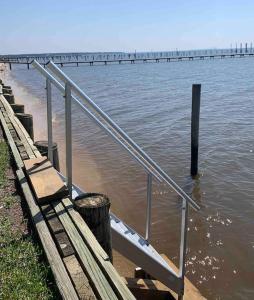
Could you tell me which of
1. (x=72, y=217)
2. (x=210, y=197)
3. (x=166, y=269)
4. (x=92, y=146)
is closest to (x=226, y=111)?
(x=92, y=146)

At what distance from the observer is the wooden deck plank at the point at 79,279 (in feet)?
8.28

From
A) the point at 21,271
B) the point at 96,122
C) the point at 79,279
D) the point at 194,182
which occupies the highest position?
the point at 96,122

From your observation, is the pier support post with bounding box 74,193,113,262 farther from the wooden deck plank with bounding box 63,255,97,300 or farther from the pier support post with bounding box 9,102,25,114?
the pier support post with bounding box 9,102,25,114

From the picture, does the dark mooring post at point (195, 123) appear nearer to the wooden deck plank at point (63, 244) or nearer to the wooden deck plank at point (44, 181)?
the wooden deck plank at point (44, 181)

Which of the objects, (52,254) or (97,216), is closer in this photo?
(52,254)

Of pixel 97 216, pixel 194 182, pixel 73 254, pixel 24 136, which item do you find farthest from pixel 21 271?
pixel 194 182

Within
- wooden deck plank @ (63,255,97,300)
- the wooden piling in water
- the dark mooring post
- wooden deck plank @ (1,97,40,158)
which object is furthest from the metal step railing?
the dark mooring post

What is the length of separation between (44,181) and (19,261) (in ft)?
3.79

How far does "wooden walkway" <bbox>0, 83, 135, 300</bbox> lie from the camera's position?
256 centimetres

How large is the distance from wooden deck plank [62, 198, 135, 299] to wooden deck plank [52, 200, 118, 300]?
1.3 inches

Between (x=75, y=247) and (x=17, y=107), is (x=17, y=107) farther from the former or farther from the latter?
(x=75, y=247)

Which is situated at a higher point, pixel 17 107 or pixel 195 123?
pixel 17 107

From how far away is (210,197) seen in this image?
33.4 feet

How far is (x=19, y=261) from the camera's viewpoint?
3.13 meters
